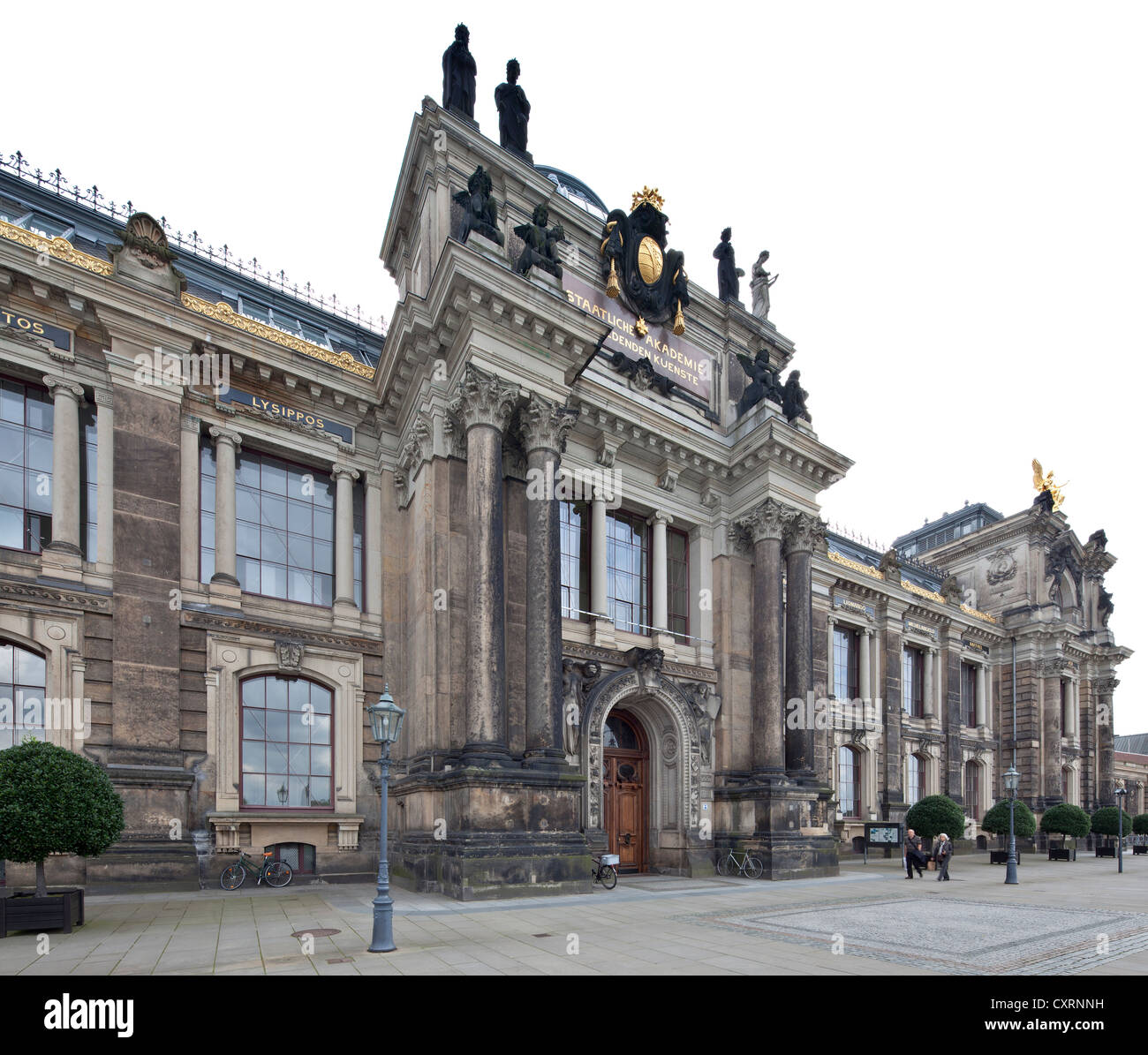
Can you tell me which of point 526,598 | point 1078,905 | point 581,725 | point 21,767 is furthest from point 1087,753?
point 21,767

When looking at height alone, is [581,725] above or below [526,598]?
below

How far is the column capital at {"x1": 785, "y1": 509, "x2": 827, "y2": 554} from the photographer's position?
25.5 meters

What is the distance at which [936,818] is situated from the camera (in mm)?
31391

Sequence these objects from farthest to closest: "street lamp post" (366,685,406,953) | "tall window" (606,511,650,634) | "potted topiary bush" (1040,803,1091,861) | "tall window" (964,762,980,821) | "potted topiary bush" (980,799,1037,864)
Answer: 1. "tall window" (964,762,980,821)
2. "potted topiary bush" (1040,803,1091,861)
3. "potted topiary bush" (980,799,1037,864)
4. "tall window" (606,511,650,634)
5. "street lamp post" (366,685,406,953)

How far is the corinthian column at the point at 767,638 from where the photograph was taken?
23.8 m

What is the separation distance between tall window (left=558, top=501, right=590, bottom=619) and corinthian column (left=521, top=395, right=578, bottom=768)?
345 cm

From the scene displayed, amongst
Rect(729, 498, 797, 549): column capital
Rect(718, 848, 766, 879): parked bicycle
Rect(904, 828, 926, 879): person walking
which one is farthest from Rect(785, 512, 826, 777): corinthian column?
Rect(904, 828, 926, 879): person walking

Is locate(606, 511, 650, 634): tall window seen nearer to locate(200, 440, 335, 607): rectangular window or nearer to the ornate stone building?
the ornate stone building

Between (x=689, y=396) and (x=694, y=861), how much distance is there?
547 inches

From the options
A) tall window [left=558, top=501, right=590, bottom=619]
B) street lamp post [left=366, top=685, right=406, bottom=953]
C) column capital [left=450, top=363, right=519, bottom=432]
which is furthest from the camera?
tall window [left=558, top=501, right=590, bottom=619]

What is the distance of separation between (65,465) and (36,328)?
10.0ft

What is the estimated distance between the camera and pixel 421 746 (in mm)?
18734

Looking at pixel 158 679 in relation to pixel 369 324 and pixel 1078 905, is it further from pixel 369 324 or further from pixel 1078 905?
pixel 1078 905

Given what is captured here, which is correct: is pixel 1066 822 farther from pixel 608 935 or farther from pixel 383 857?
pixel 383 857
